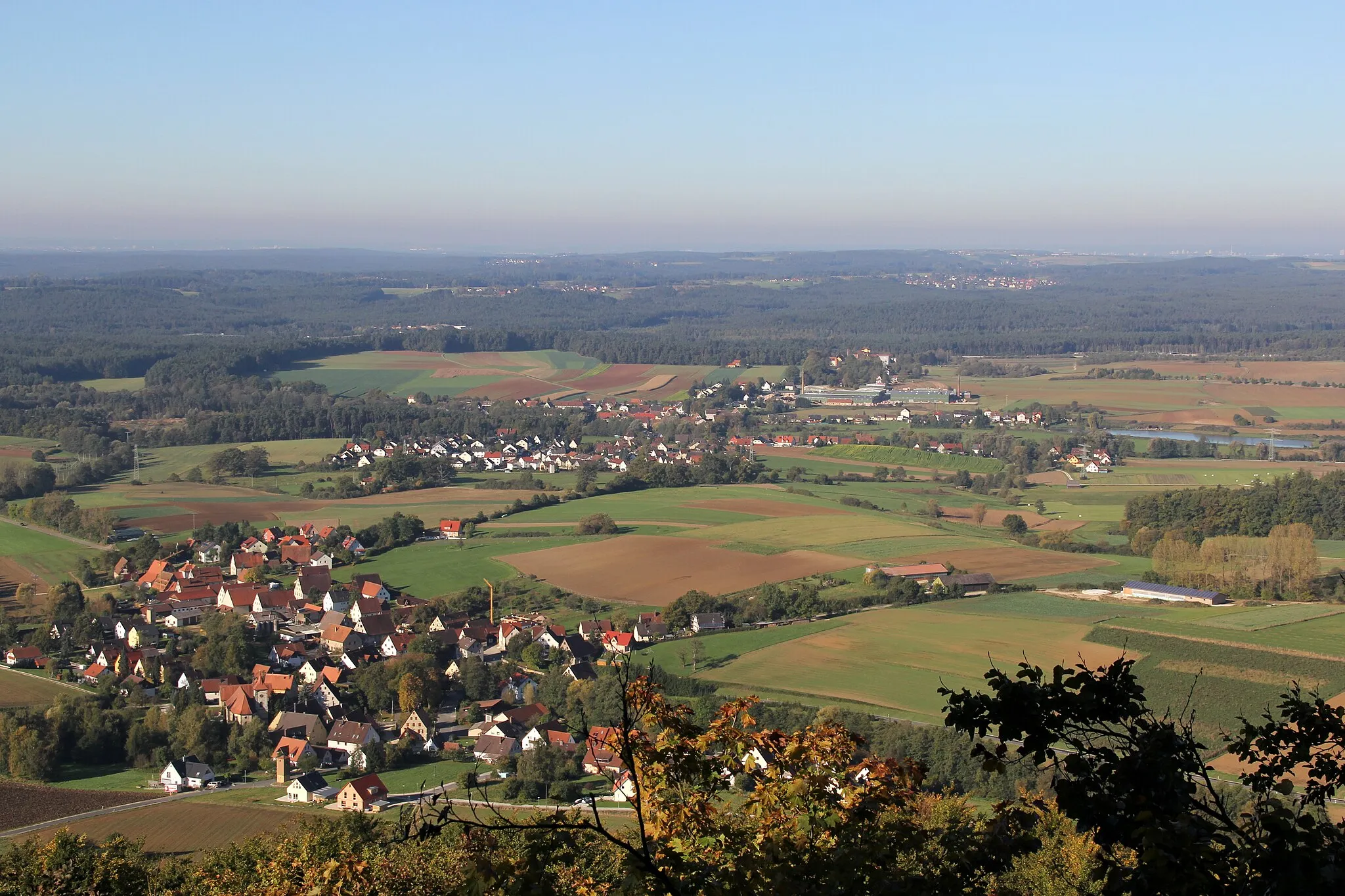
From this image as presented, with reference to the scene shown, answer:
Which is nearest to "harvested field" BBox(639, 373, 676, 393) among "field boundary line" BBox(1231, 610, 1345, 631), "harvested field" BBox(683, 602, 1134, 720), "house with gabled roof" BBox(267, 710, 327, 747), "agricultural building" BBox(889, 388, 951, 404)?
"agricultural building" BBox(889, 388, 951, 404)

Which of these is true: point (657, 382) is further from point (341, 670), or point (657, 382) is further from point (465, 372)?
point (341, 670)

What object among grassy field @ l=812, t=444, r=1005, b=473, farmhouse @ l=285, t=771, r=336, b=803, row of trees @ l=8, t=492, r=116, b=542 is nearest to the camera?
farmhouse @ l=285, t=771, r=336, b=803

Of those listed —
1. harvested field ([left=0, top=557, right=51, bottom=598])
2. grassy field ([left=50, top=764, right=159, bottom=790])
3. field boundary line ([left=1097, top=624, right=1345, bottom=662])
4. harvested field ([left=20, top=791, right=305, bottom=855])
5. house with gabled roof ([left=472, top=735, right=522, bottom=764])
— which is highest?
field boundary line ([left=1097, top=624, right=1345, bottom=662])

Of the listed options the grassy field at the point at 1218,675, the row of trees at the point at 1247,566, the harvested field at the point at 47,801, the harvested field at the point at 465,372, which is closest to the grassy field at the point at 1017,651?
the grassy field at the point at 1218,675

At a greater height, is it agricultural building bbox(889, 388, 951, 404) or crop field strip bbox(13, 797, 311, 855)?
crop field strip bbox(13, 797, 311, 855)

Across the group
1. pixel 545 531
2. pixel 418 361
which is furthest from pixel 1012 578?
pixel 418 361

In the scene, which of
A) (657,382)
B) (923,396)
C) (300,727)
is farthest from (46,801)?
(657,382)

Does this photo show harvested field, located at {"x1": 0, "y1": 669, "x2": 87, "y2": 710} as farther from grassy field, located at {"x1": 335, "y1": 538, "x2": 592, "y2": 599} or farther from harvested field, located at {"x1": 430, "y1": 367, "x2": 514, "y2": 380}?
harvested field, located at {"x1": 430, "y1": 367, "x2": 514, "y2": 380}

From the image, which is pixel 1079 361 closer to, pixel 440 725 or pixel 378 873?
pixel 440 725
